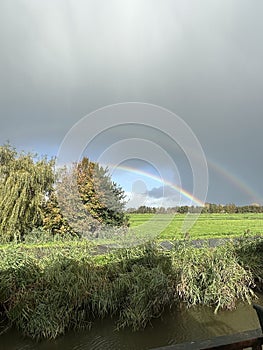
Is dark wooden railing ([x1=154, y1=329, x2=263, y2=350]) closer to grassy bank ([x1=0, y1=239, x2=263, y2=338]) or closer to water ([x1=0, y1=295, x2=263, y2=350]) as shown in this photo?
water ([x1=0, y1=295, x2=263, y2=350])

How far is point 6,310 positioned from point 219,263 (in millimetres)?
3565

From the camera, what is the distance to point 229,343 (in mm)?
1123

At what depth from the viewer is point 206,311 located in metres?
5.18

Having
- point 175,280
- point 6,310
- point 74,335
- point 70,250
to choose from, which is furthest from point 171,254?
point 6,310

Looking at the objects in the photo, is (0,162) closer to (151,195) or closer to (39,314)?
(151,195)

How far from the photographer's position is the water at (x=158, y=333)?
4.16 metres

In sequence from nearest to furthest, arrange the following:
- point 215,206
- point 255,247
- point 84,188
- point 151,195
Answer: point 255,247
point 84,188
point 151,195
point 215,206

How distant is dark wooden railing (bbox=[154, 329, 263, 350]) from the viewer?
1.07 metres

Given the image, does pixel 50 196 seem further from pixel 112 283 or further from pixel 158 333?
pixel 158 333

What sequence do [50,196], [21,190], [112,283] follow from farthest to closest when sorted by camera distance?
[50,196]
[21,190]
[112,283]

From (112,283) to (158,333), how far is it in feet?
3.33

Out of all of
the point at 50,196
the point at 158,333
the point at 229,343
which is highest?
the point at 50,196

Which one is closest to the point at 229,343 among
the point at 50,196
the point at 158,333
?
the point at 158,333

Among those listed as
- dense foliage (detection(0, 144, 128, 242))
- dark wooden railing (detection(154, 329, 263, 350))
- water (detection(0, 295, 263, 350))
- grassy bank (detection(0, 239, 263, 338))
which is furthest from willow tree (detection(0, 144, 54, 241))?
dark wooden railing (detection(154, 329, 263, 350))
